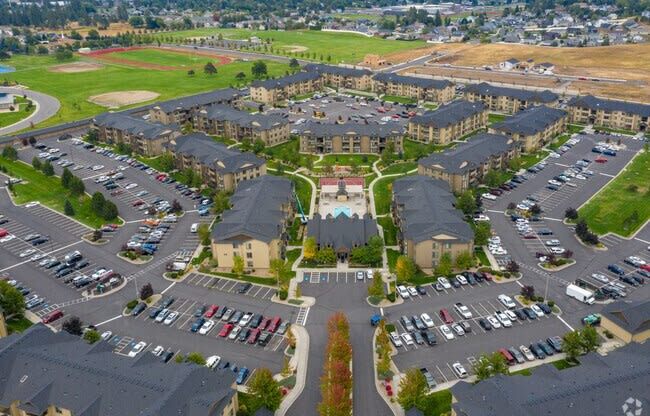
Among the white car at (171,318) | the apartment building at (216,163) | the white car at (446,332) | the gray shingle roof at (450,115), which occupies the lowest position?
the white car at (446,332)

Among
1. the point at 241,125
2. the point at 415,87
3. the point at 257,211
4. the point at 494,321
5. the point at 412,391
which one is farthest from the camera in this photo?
the point at 415,87

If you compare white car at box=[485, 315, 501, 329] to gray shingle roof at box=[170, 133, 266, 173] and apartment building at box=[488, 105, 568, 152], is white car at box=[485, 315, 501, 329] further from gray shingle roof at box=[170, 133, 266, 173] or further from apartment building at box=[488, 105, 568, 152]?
apartment building at box=[488, 105, 568, 152]

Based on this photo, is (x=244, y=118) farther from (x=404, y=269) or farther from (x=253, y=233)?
(x=404, y=269)

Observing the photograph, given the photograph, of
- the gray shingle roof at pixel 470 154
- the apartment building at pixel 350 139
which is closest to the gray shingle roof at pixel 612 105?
the gray shingle roof at pixel 470 154

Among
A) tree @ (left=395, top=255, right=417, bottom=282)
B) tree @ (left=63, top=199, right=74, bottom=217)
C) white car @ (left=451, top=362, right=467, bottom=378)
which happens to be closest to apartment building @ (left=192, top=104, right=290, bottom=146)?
tree @ (left=63, top=199, right=74, bottom=217)

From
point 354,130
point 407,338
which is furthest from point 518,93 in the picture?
point 407,338

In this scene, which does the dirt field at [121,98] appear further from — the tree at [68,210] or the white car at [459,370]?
the white car at [459,370]
